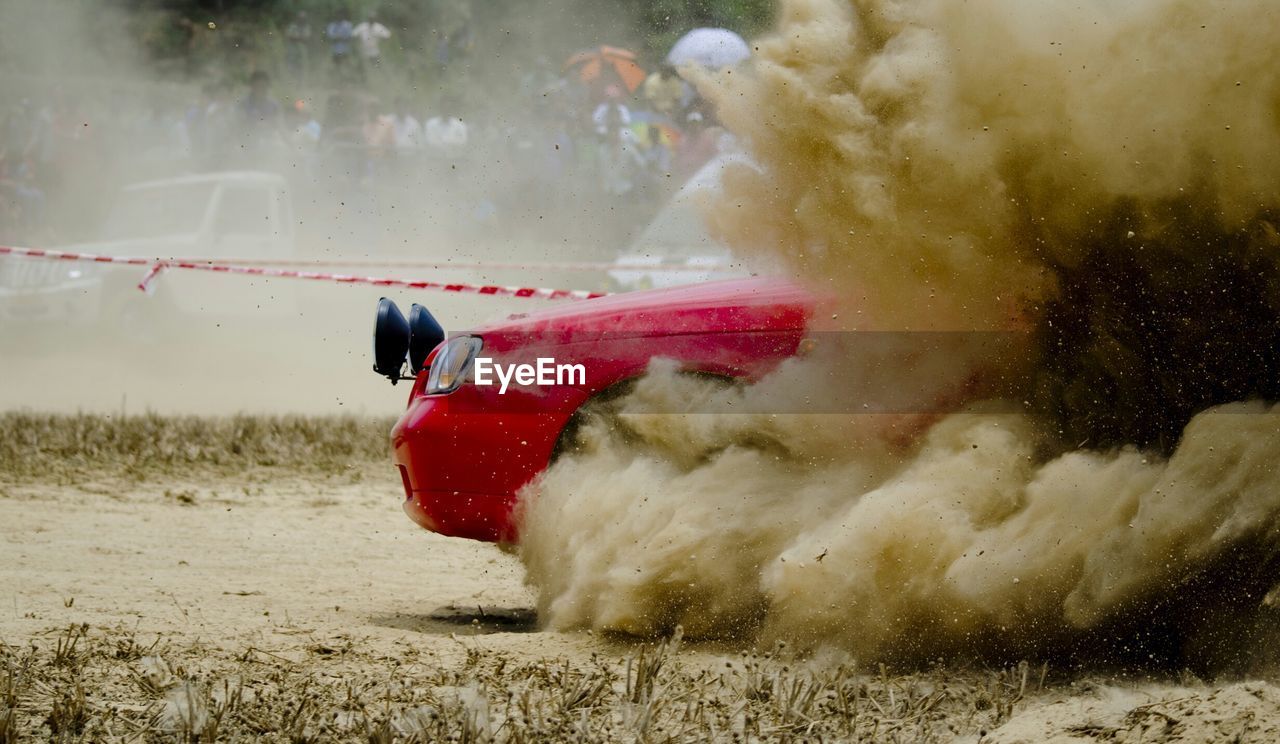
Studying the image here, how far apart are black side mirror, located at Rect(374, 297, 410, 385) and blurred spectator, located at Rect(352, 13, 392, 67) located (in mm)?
15242

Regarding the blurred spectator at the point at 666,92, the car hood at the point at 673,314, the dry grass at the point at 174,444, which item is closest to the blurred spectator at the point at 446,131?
the blurred spectator at the point at 666,92

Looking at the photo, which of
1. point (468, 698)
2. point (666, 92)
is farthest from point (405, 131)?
point (468, 698)

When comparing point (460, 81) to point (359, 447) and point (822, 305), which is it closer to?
point (359, 447)

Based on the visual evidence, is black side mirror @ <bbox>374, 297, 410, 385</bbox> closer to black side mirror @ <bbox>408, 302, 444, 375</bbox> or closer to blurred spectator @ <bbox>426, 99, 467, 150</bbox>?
black side mirror @ <bbox>408, 302, 444, 375</bbox>

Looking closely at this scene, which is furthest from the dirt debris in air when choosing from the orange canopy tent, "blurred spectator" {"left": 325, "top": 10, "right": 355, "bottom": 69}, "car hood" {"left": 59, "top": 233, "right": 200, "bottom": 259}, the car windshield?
"blurred spectator" {"left": 325, "top": 10, "right": 355, "bottom": 69}

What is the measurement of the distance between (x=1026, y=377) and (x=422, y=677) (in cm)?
197

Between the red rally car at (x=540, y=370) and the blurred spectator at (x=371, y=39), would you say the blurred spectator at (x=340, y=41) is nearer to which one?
the blurred spectator at (x=371, y=39)

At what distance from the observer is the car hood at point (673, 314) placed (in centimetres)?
519

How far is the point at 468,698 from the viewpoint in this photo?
4059mm

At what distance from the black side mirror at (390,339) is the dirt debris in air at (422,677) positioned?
968 mm

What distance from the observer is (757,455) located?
5090 millimetres

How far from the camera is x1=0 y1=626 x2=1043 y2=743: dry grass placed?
3846 mm

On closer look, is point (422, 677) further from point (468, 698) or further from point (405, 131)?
point (405, 131)

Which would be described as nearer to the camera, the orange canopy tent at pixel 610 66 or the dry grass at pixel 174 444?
the dry grass at pixel 174 444
